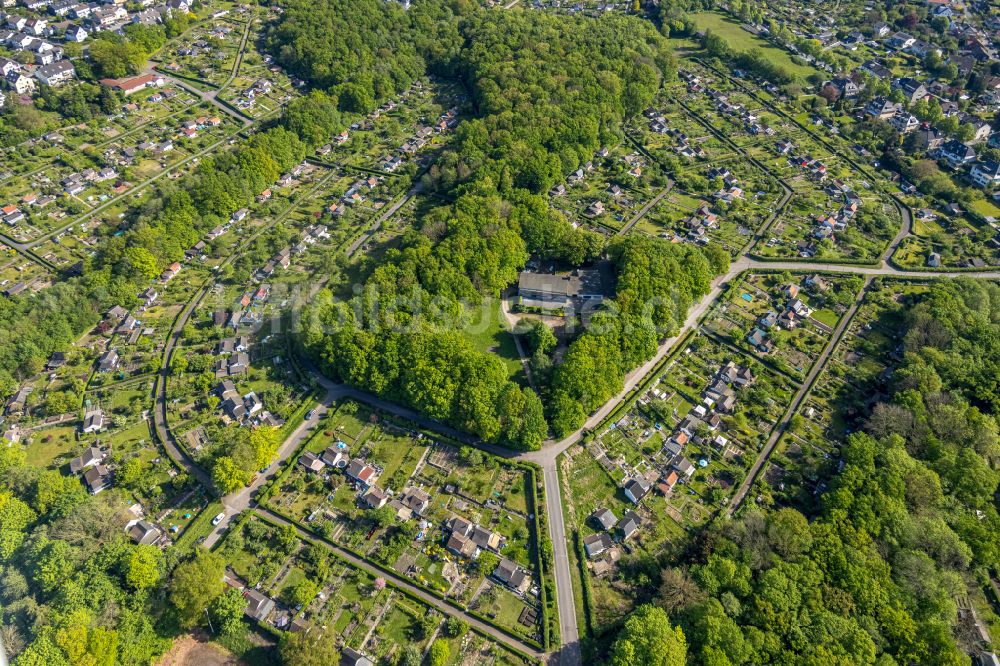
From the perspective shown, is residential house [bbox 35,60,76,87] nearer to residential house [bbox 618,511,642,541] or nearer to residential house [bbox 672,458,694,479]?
residential house [bbox 618,511,642,541]

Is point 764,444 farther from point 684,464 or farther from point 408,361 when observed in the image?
point 408,361

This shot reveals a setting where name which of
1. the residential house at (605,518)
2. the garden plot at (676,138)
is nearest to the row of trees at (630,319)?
the residential house at (605,518)

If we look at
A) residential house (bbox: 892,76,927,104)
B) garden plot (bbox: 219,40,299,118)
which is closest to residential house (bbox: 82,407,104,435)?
garden plot (bbox: 219,40,299,118)

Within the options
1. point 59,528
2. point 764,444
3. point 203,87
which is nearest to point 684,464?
point 764,444

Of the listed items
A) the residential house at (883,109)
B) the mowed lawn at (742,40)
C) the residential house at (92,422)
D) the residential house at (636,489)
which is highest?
the mowed lawn at (742,40)

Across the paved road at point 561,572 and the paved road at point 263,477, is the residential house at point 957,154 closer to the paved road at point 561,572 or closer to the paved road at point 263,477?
the paved road at point 561,572

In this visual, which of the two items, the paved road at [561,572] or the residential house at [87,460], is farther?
the residential house at [87,460]

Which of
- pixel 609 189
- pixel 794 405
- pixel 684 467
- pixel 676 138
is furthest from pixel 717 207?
pixel 684 467
